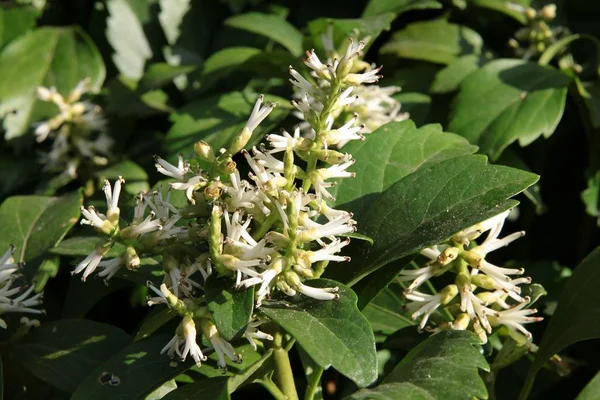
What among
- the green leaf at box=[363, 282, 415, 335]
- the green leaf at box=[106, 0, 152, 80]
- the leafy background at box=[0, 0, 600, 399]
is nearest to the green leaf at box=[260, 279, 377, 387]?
the leafy background at box=[0, 0, 600, 399]

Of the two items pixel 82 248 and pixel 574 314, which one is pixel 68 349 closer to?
pixel 82 248

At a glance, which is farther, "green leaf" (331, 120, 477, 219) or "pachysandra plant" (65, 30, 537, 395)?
"green leaf" (331, 120, 477, 219)

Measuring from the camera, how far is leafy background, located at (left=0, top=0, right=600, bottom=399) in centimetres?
119

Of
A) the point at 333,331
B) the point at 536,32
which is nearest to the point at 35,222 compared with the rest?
the point at 333,331

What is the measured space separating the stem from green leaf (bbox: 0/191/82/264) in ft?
1.75

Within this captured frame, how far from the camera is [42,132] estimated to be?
1.87 meters

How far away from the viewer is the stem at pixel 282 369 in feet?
3.96

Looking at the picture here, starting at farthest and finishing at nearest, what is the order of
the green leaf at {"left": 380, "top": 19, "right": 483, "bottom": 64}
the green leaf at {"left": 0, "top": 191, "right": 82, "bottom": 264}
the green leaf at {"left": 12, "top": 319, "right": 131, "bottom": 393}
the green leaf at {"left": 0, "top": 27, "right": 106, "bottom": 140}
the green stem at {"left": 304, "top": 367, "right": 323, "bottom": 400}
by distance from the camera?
the green leaf at {"left": 0, "top": 27, "right": 106, "bottom": 140} < the green leaf at {"left": 380, "top": 19, "right": 483, "bottom": 64} < the green leaf at {"left": 0, "top": 191, "right": 82, "bottom": 264} < the green leaf at {"left": 12, "top": 319, "right": 131, "bottom": 393} < the green stem at {"left": 304, "top": 367, "right": 323, "bottom": 400}

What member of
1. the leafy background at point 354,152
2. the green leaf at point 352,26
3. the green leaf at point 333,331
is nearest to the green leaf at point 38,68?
the leafy background at point 354,152

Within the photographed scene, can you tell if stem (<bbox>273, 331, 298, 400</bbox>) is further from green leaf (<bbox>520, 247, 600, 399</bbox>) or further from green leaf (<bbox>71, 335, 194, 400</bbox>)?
green leaf (<bbox>520, 247, 600, 399</bbox>)

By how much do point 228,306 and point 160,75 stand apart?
1005 millimetres

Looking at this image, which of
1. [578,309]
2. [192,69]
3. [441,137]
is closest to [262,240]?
[441,137]

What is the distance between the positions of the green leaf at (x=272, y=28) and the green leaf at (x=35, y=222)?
569mm

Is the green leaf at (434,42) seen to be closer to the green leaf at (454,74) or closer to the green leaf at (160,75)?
the green leaf at (454,74)
